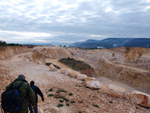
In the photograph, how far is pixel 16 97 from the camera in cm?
263

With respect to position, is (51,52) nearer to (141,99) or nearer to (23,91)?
(141,99)

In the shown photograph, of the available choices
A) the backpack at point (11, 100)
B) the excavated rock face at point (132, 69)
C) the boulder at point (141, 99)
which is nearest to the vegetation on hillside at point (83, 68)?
the excavated rock face at point (132, 69)

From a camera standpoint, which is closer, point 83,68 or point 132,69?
point 132,69

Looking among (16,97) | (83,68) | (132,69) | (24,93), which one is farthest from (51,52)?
(16,97)

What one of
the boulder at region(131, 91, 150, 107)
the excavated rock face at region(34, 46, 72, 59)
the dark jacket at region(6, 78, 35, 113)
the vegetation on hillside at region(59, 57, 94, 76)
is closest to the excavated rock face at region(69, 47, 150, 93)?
the vegetation on hillside at region(59, 57, 94, 76)

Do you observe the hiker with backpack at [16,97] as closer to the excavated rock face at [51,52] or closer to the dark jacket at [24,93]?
the dark jacket at [24,93]

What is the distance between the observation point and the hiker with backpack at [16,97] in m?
2.59

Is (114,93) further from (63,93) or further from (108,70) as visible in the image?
(108,70)

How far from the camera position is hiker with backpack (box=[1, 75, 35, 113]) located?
2.59m

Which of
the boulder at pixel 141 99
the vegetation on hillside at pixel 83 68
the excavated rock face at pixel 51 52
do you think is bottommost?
the vegetation on hillside at pixel 83 68

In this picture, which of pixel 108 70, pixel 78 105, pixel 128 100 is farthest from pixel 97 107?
pixel 108 70

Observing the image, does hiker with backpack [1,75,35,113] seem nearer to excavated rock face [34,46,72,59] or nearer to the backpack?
the backpack

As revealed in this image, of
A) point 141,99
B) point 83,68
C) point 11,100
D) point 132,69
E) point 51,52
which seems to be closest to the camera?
point 11,100

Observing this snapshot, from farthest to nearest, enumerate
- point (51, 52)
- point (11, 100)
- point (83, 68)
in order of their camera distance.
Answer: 1. point (51, 52)
2. point (83, 68)
3. point (11, 100)
